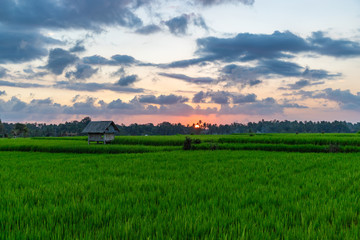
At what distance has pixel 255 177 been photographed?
306 inches

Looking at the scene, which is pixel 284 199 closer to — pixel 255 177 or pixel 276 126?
pixel 255 177

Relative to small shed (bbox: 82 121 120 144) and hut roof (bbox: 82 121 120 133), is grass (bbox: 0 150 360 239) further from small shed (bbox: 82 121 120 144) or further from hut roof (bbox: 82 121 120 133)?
small shed (bbox: 82 121 120 144)

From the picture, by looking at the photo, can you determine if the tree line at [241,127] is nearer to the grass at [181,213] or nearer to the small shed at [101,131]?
the small shed at [101,131]

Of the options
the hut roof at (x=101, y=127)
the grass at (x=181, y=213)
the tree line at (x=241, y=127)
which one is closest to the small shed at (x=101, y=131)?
the hut roof at (x=101, y=127)

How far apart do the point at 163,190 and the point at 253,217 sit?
2.58 m

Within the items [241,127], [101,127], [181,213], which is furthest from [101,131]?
[241,127]

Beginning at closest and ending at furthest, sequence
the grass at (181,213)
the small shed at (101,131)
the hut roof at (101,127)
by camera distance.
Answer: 1. the grass at (181,213)
2. the hut roof at (101,127)
3. the small shed at (101,131)

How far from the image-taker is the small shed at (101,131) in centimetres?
3650

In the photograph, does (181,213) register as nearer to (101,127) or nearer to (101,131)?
(101,131)

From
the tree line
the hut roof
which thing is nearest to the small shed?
the hut roof

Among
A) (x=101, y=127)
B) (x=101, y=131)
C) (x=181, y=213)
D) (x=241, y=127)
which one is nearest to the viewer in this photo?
(x=181, y=213)

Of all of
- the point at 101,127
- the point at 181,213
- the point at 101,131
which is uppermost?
the point at 101,127

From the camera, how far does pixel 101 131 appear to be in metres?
36.0

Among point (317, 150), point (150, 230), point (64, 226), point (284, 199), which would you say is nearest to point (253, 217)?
point (284, 199)
